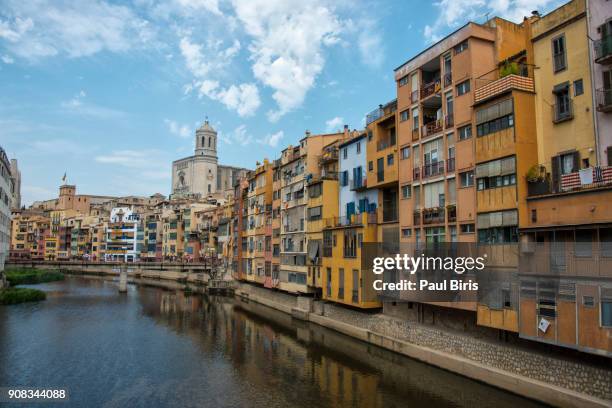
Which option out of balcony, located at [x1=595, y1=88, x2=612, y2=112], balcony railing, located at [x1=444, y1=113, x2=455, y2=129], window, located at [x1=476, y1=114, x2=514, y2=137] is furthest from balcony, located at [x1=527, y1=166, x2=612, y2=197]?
balcony railing, located at [x1=444, y1=113, x2=455, y2=129]

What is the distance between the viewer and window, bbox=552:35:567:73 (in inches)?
971

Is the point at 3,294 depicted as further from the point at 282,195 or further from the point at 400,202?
the point at 400,202

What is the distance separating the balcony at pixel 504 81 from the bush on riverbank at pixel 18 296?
2395 inches

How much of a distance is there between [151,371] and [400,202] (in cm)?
2161

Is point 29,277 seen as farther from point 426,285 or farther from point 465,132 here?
point 465,132

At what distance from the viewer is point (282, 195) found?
185 feet

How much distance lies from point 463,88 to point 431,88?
355 centimetres

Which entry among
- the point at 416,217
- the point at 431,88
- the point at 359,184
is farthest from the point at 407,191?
the point at 359,184

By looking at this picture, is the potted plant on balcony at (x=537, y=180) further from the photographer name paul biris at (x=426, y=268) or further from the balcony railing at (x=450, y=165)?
the balcony railing at (x=450, y=165)

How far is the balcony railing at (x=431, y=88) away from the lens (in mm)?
31875

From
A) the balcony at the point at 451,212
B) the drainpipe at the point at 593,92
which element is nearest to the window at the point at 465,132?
the balcony at the point at 451,212

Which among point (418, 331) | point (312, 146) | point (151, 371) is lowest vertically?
point (151, 371)

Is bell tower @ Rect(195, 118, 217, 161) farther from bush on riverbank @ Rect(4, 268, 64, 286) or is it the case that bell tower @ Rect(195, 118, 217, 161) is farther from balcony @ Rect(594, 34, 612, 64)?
balcony @ Rect(594, 34, 612, 64)

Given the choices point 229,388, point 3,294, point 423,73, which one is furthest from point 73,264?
point 423,73
